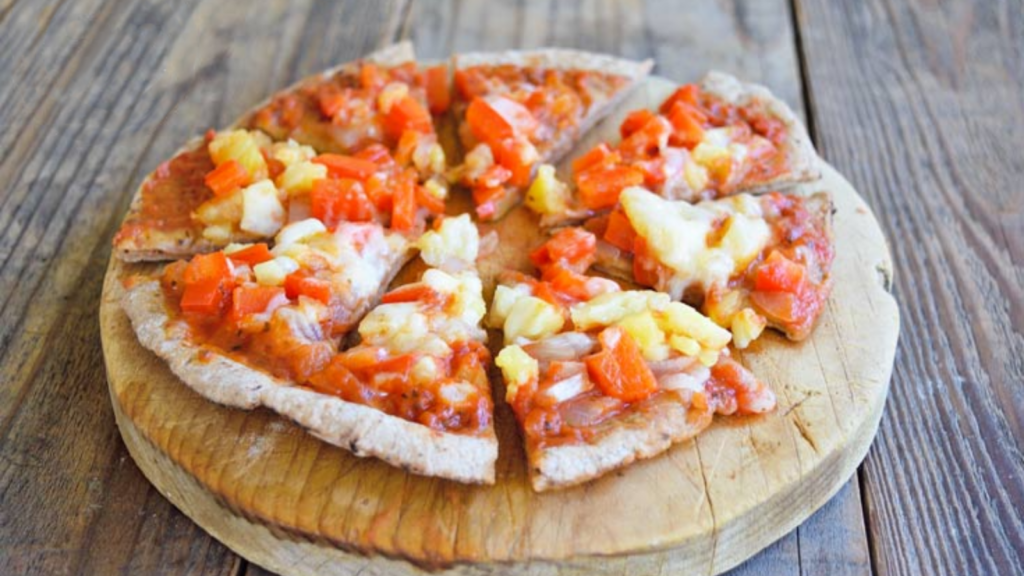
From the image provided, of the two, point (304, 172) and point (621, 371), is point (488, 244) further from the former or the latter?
point (621, 371)

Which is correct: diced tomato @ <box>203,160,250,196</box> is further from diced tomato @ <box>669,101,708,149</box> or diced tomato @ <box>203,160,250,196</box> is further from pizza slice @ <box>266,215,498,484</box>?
diced tomato @ <box>669,101,708,149</box>

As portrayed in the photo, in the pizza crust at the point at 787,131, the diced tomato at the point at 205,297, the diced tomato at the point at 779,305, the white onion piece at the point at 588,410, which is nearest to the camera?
the white onion piece at the point at 588,410

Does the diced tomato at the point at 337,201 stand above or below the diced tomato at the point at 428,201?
above

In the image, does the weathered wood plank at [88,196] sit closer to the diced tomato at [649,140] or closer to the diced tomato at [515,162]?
the diced tomato at [515,162]

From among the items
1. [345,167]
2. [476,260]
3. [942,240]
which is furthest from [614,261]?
[942,240]

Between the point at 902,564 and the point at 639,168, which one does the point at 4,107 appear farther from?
the point at 902,564

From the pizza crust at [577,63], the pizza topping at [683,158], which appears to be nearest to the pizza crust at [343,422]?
the pizza topping at [683,158]

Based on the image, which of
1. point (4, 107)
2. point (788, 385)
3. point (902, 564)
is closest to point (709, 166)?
point (788, 385)
